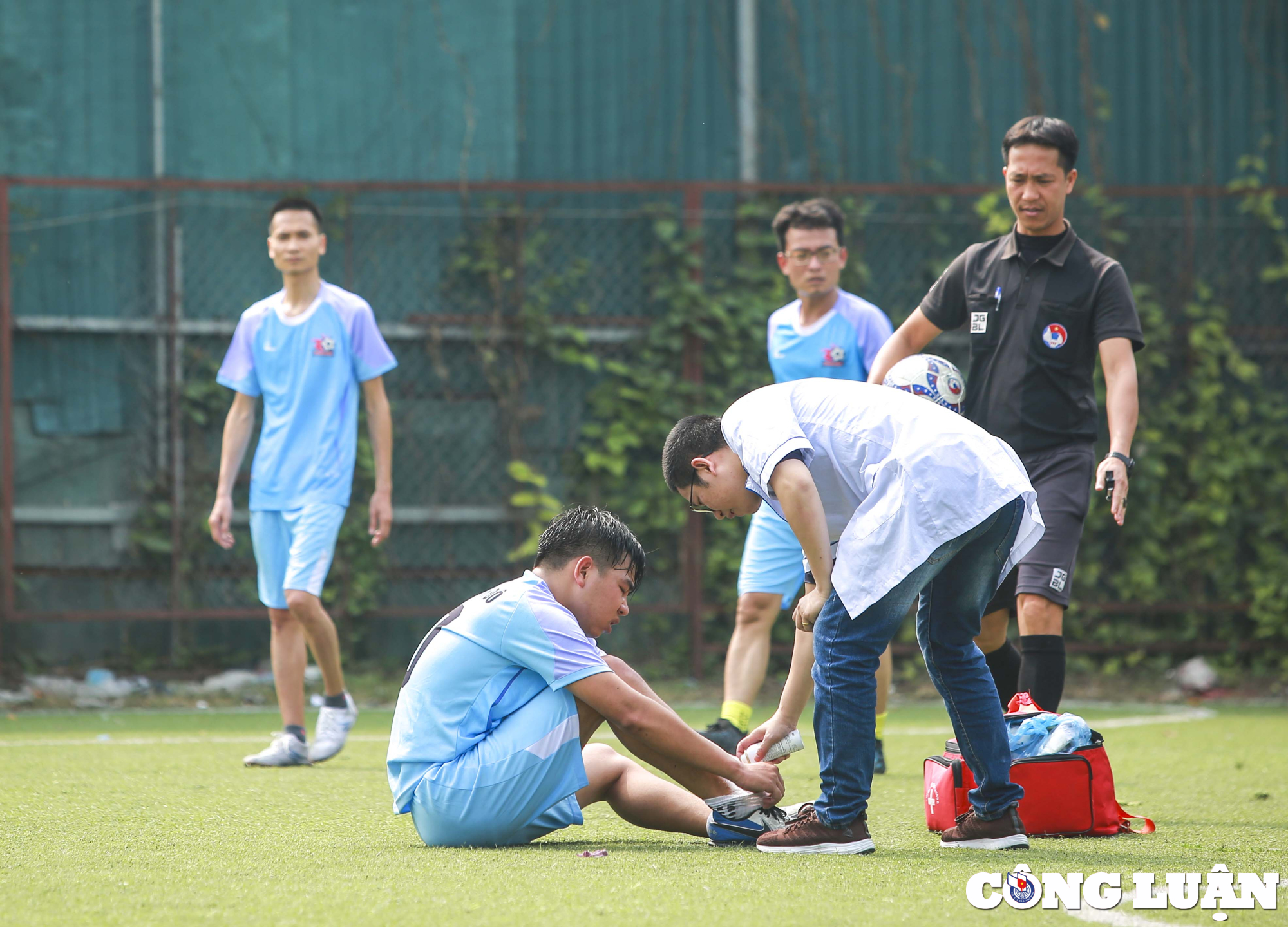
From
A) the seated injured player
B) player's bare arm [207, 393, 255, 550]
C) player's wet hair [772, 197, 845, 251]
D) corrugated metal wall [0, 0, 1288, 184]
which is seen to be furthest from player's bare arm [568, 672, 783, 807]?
corrugated metal wall [0, 0, 1288, 184]

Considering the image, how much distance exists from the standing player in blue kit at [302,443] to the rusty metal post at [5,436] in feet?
8.36

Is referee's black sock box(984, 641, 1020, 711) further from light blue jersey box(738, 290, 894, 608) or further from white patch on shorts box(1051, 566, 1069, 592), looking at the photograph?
light blue jersey box(738, 290, 894, 608)

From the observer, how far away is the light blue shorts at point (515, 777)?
3229 mm

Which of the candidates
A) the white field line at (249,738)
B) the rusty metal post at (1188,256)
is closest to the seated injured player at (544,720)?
the white field line at (249,738)

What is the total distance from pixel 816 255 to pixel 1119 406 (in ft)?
5.52

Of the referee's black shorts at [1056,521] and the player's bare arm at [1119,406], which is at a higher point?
the player's bare arm at [1119,406]

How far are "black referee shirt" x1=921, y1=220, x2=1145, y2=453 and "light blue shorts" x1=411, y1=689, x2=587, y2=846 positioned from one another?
6.27 ft

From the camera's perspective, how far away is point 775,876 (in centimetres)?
295

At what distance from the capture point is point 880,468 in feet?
10.6

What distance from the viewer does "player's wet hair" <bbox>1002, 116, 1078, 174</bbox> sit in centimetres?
434

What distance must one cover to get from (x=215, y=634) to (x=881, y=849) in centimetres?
577

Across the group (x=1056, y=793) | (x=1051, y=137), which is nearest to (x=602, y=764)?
(x=1056, y=793)

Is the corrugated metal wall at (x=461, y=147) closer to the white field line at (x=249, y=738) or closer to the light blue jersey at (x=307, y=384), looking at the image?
the white field line at (x=249, y=738)

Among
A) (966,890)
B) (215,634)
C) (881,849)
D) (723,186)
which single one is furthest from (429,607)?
(966,890)
